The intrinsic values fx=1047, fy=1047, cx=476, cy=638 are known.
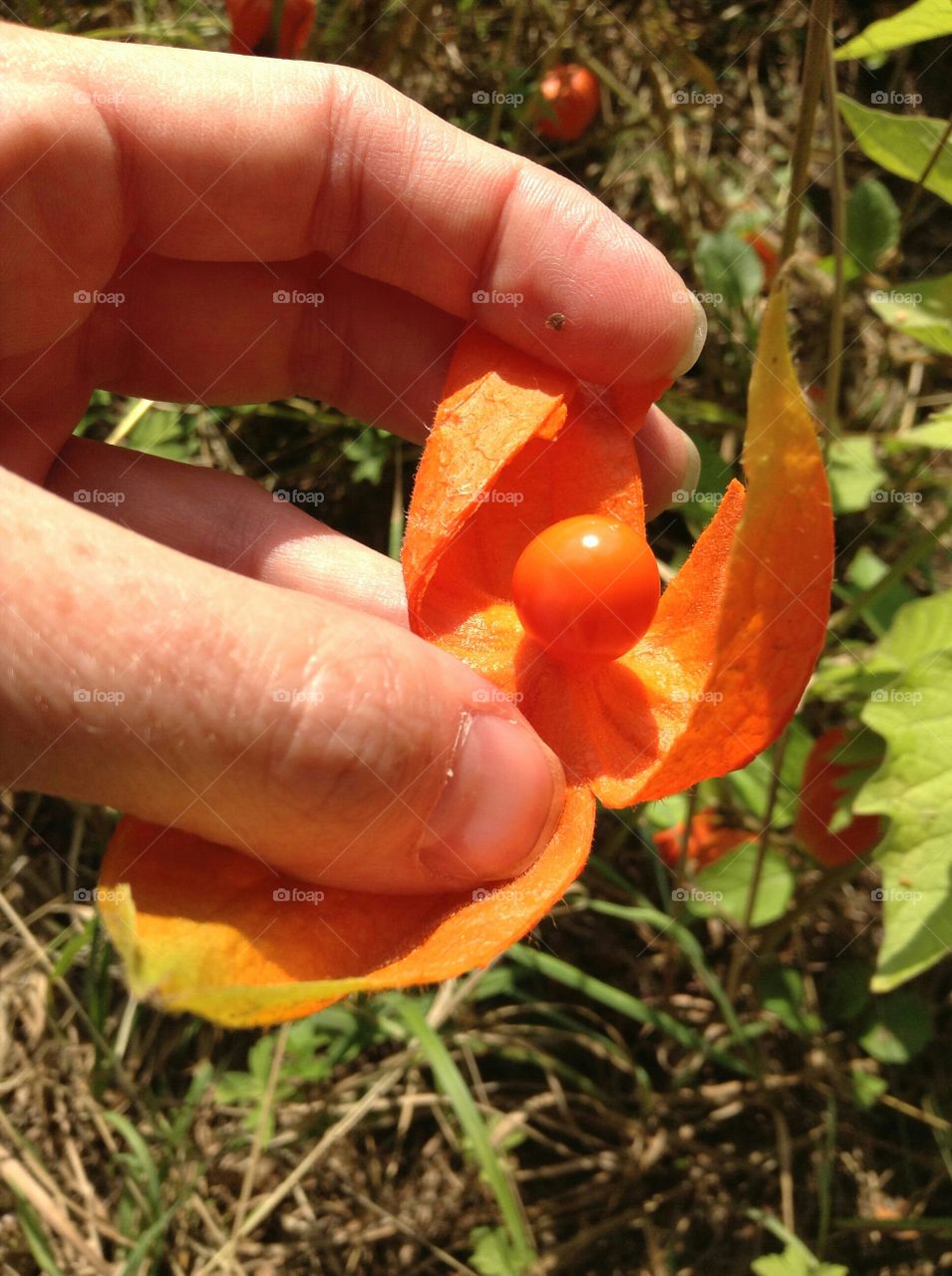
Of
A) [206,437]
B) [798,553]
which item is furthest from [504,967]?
[206,437]

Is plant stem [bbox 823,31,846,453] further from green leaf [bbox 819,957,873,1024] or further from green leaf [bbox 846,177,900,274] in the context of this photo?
green leaf [bbox 819,957,873,1024]

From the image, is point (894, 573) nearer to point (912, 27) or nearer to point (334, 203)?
point (912, 27)

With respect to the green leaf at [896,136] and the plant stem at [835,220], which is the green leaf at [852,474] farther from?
the green leaf at [896,136]

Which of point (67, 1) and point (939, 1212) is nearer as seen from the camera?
point (939, 1212)

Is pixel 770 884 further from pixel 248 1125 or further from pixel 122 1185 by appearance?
pixel 122 1185

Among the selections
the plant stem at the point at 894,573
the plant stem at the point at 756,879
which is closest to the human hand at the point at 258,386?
the plant stem at the point at 894,573

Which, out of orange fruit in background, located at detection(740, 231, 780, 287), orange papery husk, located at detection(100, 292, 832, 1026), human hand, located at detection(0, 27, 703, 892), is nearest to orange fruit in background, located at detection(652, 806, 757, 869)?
human hand, located at detection(0, 27, 703, 892)

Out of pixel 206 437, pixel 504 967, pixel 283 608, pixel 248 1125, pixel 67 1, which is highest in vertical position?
pixel 67 1
